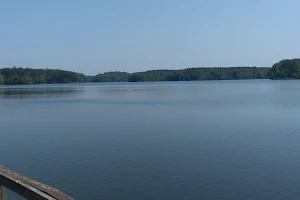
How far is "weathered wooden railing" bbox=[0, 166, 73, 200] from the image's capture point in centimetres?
361

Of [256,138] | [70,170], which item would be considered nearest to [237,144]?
[256,138]

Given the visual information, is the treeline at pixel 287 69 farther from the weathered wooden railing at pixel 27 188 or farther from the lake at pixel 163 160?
the weathered wooden railing at pixel 27 188

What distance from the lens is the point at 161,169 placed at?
1458 centimetres

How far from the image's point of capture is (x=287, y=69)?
187 m

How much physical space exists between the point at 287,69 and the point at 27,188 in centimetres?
19809

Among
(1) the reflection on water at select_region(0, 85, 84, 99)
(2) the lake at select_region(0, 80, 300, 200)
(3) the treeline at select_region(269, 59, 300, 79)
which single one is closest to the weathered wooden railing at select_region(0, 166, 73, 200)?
(2) the lake at select_region(0, 80, 300, 200)

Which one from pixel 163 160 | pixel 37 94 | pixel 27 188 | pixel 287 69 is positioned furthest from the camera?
pixel 287 69

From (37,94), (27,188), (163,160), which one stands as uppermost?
(27,188)

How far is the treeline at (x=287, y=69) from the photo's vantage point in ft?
602

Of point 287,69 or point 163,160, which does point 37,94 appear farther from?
point 287,69

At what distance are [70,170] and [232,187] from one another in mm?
6636

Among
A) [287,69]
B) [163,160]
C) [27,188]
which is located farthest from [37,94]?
[287,69]

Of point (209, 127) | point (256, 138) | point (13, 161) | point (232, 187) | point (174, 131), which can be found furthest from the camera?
point (209, 127)

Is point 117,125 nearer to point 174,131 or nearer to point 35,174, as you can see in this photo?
point 174,131
